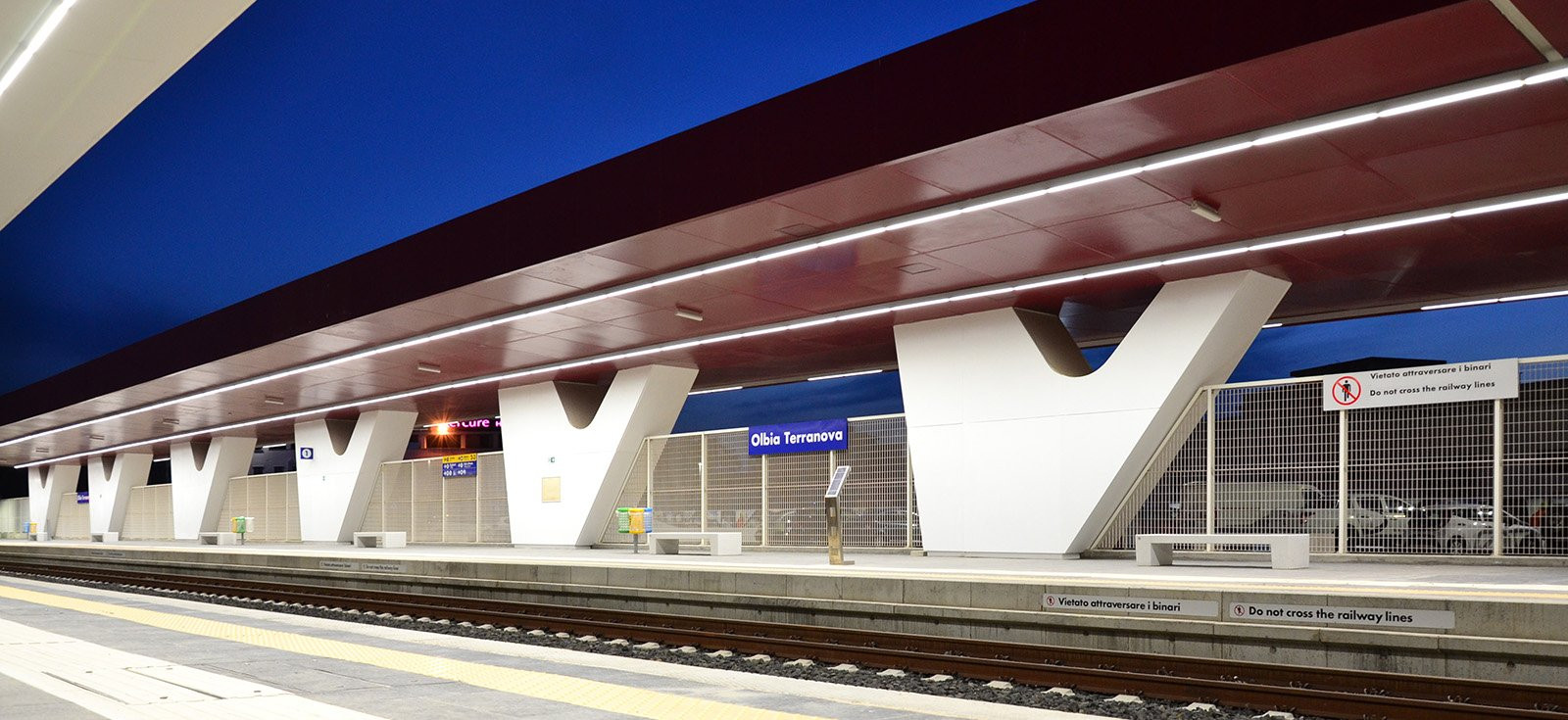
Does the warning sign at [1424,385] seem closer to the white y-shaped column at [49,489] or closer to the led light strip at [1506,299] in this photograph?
the led light strip at [1506,299]

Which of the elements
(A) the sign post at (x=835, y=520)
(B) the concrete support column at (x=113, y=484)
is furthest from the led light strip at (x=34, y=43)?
(B) the concrete support column at (x=113, y=484)

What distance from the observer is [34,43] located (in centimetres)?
550

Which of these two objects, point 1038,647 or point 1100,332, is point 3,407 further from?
point 1038,647

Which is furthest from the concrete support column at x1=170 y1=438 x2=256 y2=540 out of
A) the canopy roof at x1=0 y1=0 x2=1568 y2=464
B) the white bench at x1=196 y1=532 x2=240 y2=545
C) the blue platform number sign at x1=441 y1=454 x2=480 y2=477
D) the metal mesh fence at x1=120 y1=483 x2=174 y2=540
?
the canopy roof at x1=0 y1=0 x2=1568 y2=464

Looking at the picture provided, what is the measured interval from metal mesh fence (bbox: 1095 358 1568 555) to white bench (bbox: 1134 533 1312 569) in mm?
592

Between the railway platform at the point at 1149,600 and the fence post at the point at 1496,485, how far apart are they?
28 centimetres

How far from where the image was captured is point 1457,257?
14.3 metres

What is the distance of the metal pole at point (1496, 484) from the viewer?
1322 centimetres

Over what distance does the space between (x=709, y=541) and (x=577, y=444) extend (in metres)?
5.37

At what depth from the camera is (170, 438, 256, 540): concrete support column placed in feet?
133

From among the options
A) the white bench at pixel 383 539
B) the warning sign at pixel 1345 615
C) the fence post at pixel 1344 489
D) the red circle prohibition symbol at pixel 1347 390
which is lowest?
the white bench at pixel 383 539

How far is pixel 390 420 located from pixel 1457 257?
1003 inches

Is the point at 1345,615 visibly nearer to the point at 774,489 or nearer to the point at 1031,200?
the point at 1031,200

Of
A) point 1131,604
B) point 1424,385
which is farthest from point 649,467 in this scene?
point 1131,604
